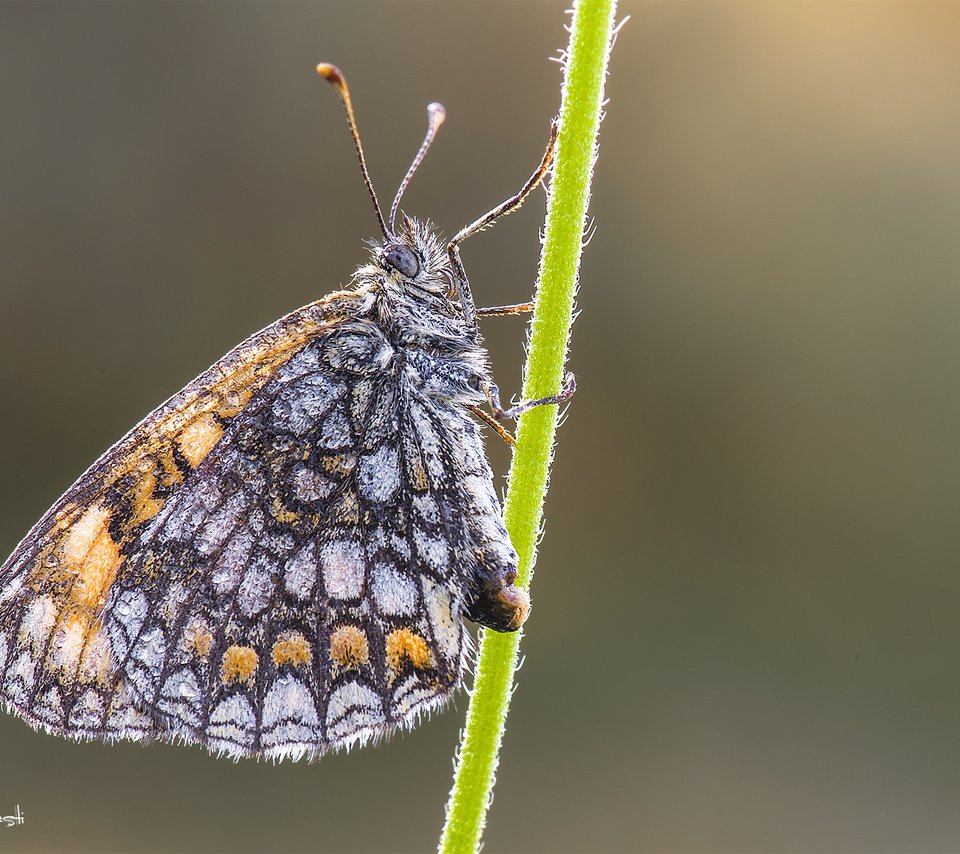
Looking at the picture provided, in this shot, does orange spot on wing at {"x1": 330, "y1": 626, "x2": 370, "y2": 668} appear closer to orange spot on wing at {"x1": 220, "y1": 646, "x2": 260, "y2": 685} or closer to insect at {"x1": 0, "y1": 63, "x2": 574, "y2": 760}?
insect at {"x1": 0, "y1": 63, "x2": 574, "y2": 760}

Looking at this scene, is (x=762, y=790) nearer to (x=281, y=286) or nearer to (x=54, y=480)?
(x=281, y=286)

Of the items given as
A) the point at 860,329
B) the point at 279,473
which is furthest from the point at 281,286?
the point at 279,473

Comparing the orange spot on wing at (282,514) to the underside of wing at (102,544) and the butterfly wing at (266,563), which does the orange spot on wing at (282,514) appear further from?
the underside of wing at (102,544)

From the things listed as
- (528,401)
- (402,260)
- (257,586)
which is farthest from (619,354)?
(528,401)

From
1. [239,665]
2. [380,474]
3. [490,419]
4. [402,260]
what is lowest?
[239,665]

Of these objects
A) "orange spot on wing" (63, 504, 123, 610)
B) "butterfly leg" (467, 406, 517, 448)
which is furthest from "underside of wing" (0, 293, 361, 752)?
"butterfly leg" (467, 406, 517, 448)

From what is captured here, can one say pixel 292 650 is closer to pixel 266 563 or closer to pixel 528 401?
pixel 266 563
